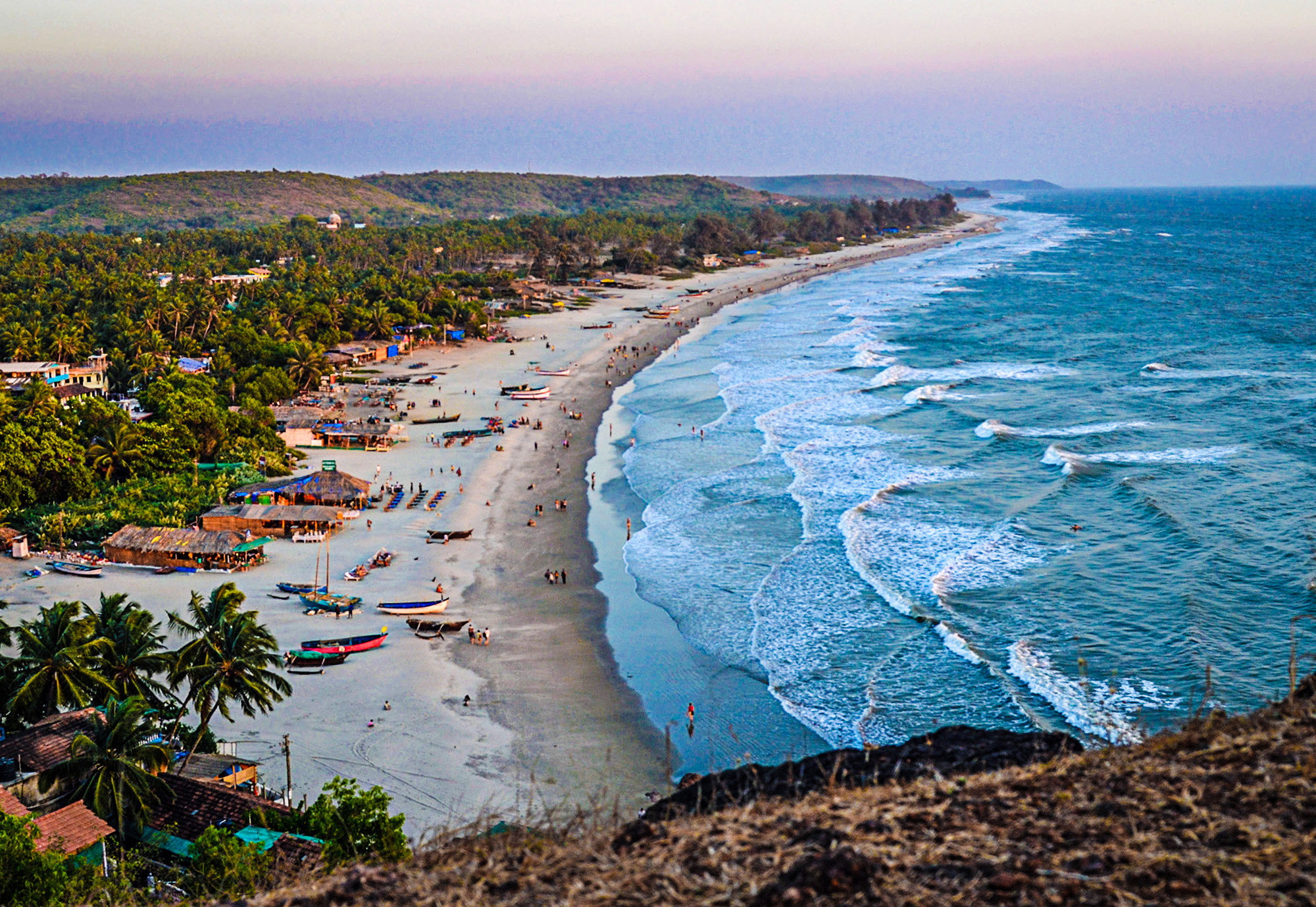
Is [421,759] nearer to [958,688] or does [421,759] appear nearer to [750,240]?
[958,688]

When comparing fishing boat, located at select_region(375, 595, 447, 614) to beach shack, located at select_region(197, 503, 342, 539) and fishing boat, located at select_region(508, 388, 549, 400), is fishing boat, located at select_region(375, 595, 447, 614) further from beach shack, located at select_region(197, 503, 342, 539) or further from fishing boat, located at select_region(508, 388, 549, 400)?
fishing boat, located at select_region(508, 388, 549, 400)

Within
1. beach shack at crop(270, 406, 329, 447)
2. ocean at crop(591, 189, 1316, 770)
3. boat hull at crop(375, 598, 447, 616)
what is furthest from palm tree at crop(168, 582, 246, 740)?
beach shack at crop(270, 406, 329, 447)

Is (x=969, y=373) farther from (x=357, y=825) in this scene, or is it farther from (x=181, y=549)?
(x=357, y=825)

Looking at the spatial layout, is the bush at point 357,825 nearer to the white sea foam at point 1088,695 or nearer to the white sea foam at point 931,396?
the white sea foam at point 1088,695

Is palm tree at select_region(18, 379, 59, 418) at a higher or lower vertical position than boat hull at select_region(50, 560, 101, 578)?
higher

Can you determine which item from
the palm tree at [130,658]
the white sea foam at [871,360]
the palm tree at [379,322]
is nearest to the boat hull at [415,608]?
the palm tree at [130,658]
